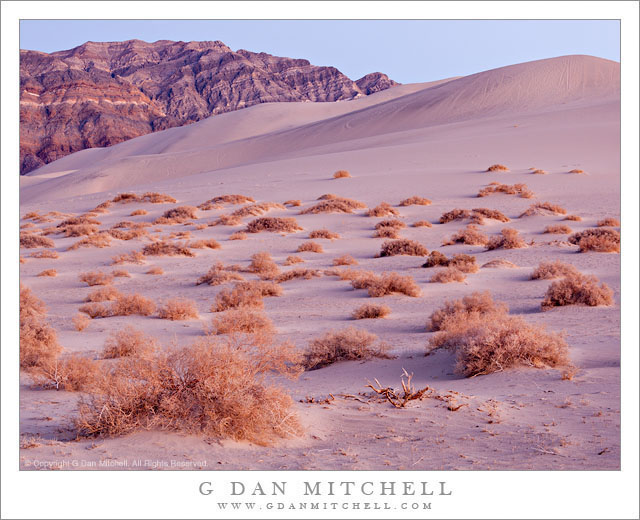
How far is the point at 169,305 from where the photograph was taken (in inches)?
456

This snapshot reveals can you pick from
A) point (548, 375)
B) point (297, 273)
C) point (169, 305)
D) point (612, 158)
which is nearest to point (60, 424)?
point (548, 375)

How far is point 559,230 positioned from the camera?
741 inches

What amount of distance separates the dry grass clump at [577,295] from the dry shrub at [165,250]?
10437 millimetres

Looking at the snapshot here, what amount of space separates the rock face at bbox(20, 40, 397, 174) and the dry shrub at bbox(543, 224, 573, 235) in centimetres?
11944

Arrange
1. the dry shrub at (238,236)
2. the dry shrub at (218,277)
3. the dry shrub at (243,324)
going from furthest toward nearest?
the dry shrub at (238,236), the dry shrub at (218,277), the dry shrub at (243,324)

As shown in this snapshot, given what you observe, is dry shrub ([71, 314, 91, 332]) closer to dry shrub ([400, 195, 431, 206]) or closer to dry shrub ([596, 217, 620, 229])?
dry shrub ([596, 217, 620, 229])

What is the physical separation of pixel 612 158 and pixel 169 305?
2715 centimetres

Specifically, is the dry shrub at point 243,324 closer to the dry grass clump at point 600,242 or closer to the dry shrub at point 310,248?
the dry shrub at point 310,248

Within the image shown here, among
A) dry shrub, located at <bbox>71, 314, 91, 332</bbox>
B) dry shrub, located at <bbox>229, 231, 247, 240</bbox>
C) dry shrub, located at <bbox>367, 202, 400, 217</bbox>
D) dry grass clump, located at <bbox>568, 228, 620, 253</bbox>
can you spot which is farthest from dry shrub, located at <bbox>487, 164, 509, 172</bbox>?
dry shrub, located at <bbox>71, 314, 91, 332</bbox>

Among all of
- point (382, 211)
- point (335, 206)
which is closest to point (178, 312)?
point (382, 211)

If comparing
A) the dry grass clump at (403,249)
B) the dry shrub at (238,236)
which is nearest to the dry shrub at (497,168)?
the dry grass clump at (403,249)

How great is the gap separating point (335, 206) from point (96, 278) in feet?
36.7

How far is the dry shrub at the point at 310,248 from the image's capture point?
18.0 metres

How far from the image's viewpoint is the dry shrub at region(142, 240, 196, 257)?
18069 millimetres
